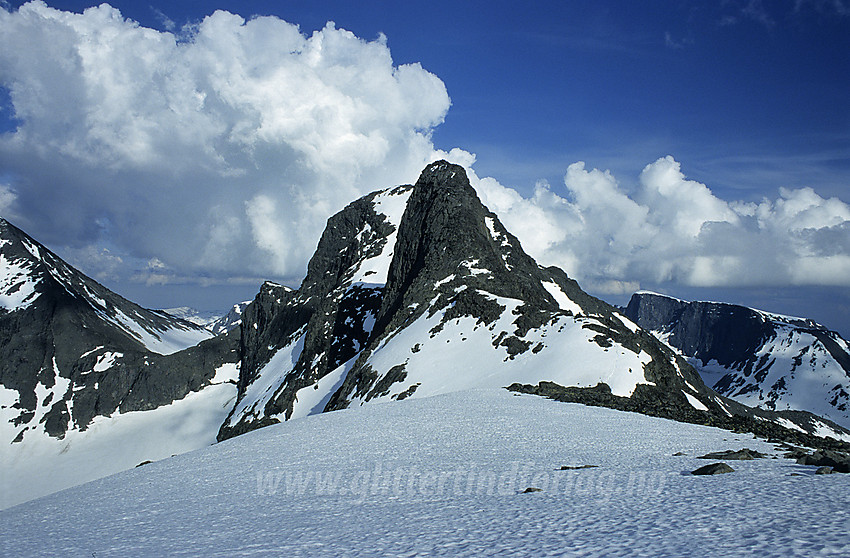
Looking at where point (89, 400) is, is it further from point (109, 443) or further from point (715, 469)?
point (715, 469)

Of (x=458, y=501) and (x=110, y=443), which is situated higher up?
(x=458, y=501)

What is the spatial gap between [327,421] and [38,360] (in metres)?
204

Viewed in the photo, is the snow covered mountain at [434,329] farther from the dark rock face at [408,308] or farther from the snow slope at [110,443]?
the snow slope at [110,443]

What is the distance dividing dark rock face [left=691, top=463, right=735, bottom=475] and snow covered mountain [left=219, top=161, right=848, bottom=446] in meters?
14.9

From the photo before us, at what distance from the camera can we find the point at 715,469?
12.8m

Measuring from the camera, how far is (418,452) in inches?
712

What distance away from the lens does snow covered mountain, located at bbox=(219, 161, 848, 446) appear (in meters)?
47.8

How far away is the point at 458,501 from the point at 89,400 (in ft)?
649

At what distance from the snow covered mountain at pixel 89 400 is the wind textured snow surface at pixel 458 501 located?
135 m

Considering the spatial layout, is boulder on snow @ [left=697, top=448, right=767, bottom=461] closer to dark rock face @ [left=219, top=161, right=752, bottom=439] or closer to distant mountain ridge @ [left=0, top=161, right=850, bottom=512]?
distant mountain ridge @ [left=0, top=161, right=850, bottom=512]

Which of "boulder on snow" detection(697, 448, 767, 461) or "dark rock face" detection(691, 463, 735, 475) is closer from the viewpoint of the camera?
"dark rock face" detection(691, 463, 735, 475)

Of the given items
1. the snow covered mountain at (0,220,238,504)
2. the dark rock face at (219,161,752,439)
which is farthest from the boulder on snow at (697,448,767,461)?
the snow covered mountain at (0,220,238,504)

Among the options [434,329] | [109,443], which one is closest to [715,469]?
[434,329]

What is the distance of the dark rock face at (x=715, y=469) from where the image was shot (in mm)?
12773
